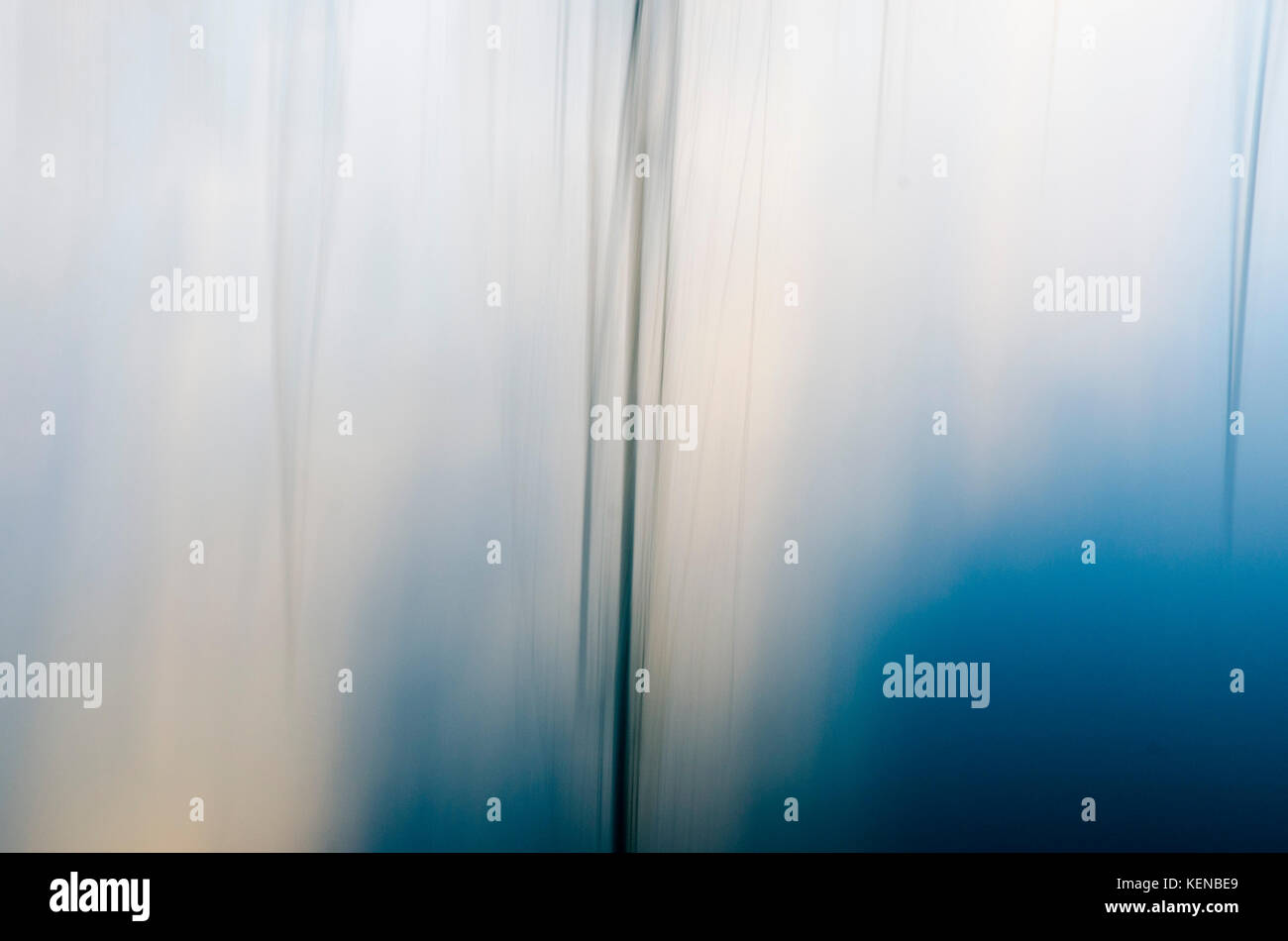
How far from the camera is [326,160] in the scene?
1139mm

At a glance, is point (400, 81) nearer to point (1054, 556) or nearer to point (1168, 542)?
point (1054, 556)

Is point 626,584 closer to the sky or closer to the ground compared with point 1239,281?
closer to the ground

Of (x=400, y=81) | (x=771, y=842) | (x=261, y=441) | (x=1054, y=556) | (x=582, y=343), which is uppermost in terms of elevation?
(x=400, y=81)

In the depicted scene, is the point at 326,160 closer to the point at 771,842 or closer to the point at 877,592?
the point at 877,592

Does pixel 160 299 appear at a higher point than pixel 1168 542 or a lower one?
higher

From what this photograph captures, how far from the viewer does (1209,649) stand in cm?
116

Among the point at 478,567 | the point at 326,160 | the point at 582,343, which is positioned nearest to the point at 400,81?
the point at 326,160

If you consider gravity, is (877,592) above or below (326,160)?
below
